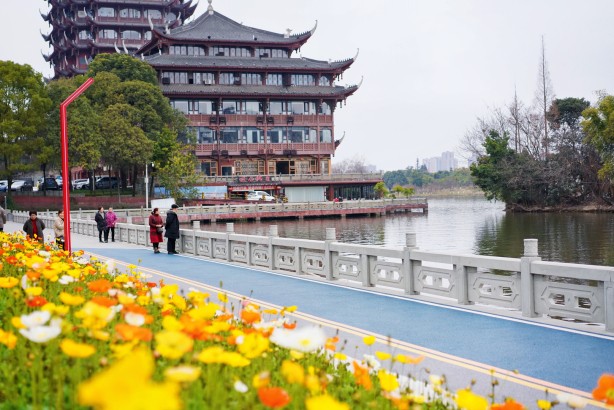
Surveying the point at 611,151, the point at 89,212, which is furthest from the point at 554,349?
the point at 611,151

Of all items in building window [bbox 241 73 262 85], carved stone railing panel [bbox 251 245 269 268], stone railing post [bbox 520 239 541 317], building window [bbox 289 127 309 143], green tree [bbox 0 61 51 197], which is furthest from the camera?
building window [bbox 289 127 309 143]

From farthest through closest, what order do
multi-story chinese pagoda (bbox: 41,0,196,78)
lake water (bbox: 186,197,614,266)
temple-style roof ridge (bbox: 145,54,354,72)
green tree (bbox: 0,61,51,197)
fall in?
multi-story chinese pagoda (bbox: 41,0,196,78) → temple-style roof ridge (bbox: 145,54,354,72) → green tree (bbox: 0,61,51,197) → lake water (bbox: 186,197,614,266)

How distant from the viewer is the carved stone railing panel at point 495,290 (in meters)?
9.38

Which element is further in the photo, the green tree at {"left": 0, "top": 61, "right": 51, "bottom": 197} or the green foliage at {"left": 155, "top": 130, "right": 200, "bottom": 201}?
the green foliage at {"left": 155, "top": 130, "right": 200, "bottom": 201}

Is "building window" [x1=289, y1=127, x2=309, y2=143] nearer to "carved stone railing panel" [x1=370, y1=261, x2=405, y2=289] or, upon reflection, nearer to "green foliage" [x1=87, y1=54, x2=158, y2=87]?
"green foliage" [x1=87, y1=54, x2=158, y2=87]

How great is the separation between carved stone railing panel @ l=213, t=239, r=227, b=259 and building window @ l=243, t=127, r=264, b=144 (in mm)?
48915

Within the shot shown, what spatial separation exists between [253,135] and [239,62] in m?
8.78

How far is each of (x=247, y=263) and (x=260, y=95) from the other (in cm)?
5084

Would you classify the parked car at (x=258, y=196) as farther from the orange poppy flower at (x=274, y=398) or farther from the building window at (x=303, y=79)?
the orange poppy flower at (x=274, y=398)

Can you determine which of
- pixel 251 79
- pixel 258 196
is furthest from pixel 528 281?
pixel 251 79

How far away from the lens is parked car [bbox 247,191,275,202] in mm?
59469

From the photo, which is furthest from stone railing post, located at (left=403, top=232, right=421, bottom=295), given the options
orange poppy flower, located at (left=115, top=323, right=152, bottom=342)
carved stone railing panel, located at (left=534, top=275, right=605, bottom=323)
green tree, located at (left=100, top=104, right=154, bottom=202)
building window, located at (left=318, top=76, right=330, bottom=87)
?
building window, located at (left=318, top=76, right=330, bottom=87)

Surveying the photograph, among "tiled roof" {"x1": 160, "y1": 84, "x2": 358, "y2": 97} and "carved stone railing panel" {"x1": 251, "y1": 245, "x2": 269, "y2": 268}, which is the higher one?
"tiled roof" {"x1": 160, "y1": 84, "x2": 358, "y2": 97}

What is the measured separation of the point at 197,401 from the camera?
9.47 feet
